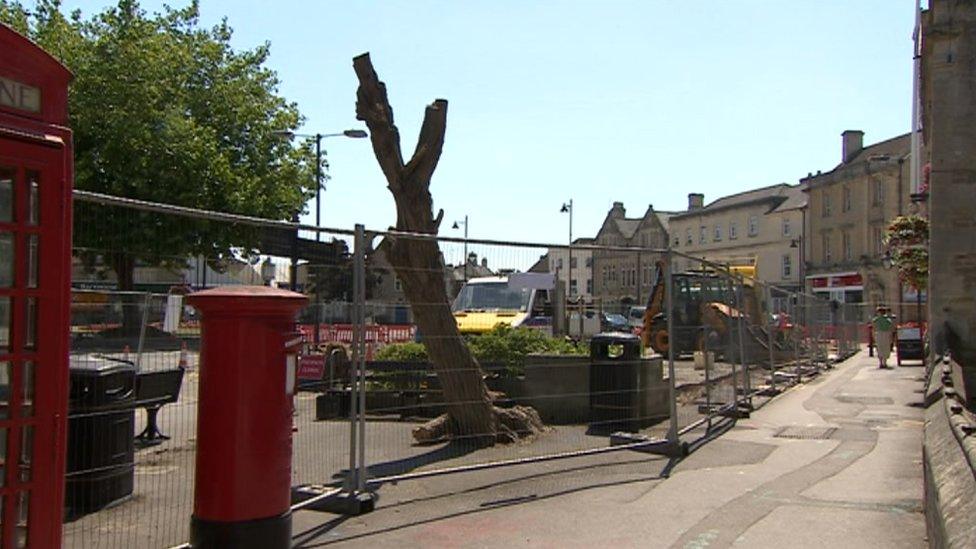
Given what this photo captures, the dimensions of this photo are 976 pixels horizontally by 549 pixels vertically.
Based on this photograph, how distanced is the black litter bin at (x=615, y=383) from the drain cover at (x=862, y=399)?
244 inches

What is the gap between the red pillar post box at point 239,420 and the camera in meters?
5.17

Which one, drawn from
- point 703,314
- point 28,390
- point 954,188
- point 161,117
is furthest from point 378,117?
point 161,117

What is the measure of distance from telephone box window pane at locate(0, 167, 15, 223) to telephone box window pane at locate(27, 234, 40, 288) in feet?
0.38

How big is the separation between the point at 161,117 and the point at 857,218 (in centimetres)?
4749

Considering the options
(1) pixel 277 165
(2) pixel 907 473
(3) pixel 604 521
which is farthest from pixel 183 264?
(1) pixel 277 165

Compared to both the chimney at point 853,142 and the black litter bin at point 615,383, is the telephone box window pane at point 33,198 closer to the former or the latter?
the black litter bin at point 615,383

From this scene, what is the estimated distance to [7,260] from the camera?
132 inches

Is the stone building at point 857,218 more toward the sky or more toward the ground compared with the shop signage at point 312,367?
more toward the sky

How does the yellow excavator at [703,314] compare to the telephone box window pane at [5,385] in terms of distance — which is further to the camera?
the yellow excavator at [703,314]

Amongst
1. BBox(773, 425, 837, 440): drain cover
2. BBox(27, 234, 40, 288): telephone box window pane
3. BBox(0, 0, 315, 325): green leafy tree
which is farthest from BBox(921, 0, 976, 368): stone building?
BBox(0, 0, 315, 325): green leafy tree

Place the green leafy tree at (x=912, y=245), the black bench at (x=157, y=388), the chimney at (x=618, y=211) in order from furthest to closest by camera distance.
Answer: the chimney at (x=618, y=211) → the green leafy tree at (x=912, y=245) → the black bench at (x=157, y=388)

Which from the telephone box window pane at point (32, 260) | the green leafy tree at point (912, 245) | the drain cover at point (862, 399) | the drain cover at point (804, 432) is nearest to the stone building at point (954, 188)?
the drain cover at point (862, 399)

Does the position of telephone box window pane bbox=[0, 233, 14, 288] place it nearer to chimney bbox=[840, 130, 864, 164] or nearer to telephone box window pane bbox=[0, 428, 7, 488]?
telephone box window pane bbox=[0, 428, 7, 488]

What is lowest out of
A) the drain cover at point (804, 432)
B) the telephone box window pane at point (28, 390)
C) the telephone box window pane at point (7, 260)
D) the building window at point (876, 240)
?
the drain cover at point (804, 432)
